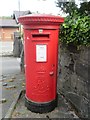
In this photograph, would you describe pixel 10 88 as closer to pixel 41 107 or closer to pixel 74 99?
pixel 41 107

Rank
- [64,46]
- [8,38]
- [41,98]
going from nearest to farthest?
[41,98], [64,46], [8,38]

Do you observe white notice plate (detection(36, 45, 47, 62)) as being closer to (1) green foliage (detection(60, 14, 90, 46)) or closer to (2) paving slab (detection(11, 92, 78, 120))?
(1) green foliage (detection(60, 14, 90, 46))

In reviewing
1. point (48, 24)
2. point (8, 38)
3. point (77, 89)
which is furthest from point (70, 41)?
point (8, 38)

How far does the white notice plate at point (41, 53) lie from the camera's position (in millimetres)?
4145

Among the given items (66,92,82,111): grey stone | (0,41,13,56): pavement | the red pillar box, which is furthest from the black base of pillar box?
(0,41,13,56): pavement

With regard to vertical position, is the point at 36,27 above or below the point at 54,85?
above

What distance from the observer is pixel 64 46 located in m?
4.86

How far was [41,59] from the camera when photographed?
13.8 feet

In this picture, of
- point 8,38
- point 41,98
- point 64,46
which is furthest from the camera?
point 8,38

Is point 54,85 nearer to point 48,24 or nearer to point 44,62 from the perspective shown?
point 44,62

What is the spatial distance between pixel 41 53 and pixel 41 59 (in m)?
0.11

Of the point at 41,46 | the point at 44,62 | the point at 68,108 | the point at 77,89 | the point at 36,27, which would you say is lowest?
the point at 68,108

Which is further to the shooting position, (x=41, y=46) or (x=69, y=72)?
(x=69, y=72)

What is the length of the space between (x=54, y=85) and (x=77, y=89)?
522 mm
